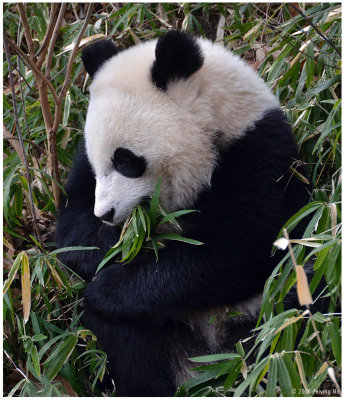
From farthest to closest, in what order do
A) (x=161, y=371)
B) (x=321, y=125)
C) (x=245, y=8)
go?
(x=245, y=8) → (x=321, y=125) → (x=161, y=371)

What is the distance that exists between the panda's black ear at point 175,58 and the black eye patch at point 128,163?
0.30 meters

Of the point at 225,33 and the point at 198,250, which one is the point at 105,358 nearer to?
the point at 198,250

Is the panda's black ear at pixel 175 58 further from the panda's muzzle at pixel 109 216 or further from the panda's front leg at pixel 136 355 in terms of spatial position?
the panda's front leg at pixel 136 355

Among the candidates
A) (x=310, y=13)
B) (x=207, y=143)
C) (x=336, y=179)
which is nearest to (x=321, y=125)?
(x=336, y=179)

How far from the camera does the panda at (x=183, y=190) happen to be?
2.59m

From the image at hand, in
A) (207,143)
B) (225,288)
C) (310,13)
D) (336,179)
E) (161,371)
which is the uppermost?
(310,13)

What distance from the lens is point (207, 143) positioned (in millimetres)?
2664

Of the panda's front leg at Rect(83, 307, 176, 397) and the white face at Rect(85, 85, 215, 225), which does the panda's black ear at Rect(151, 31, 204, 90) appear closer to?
the white face at Rect(85, 85, 215, 225)

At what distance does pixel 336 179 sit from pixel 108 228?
104 centimetres

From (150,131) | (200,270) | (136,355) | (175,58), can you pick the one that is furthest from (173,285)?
(175,58)

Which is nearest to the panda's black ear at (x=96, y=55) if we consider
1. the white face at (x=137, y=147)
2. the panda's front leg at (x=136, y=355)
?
the white face at (x=137, y=147)

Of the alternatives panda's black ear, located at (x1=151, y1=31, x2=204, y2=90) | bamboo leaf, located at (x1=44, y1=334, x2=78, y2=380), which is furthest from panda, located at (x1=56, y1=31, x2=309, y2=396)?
bamboo leaf, located at (x1=44, y1=334, x2=78, y2=380)

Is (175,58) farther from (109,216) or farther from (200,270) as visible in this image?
(200,270)

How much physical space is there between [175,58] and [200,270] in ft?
2.76
